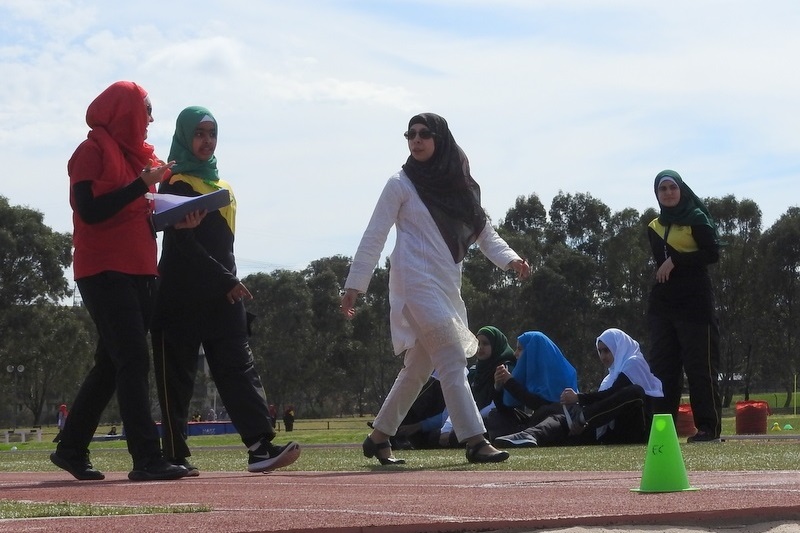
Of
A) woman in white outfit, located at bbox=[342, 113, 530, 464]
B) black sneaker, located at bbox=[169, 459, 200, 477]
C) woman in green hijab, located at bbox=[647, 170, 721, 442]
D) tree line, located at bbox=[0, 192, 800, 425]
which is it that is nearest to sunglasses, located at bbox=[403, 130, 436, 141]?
woman in white outfit, located at bbox=[342, 113, 530, 464]

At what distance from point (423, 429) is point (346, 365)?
8562 cm

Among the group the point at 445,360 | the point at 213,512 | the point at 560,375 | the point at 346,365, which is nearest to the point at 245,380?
the point at 445,360

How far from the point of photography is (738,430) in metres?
16.8

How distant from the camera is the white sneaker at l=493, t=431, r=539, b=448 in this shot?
11.0 metres

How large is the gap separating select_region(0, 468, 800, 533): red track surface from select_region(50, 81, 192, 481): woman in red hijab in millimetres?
278

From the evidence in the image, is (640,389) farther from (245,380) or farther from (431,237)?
(245,380)

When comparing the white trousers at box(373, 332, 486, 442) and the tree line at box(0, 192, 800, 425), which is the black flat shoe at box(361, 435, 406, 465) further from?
the tree line at box(0, 192, 800, 425)

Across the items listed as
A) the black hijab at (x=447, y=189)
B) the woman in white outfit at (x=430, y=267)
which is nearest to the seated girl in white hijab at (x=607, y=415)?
the woman in white outfit at (x=430, y=267)

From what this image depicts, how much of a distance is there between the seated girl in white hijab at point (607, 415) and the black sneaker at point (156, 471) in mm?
4565

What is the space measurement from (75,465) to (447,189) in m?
2.88

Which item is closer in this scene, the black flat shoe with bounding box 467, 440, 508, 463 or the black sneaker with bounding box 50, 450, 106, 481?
the black sneaker with bounding box 50, 450, 106, 481

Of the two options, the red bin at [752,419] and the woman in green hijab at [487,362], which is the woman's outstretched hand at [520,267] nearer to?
the woman in green hijab at [487,362]

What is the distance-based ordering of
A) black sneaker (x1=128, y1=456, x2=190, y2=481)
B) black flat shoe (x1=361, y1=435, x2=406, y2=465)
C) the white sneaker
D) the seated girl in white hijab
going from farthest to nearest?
1. the seated girl in white hijab
2. the white sneaker
3. black flat shoe (x1=361, y1=435, x2=406, y2=465)
4. black sneaker (x1=128, y1=456, x2=190, y2=481)

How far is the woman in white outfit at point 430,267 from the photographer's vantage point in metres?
8.04
